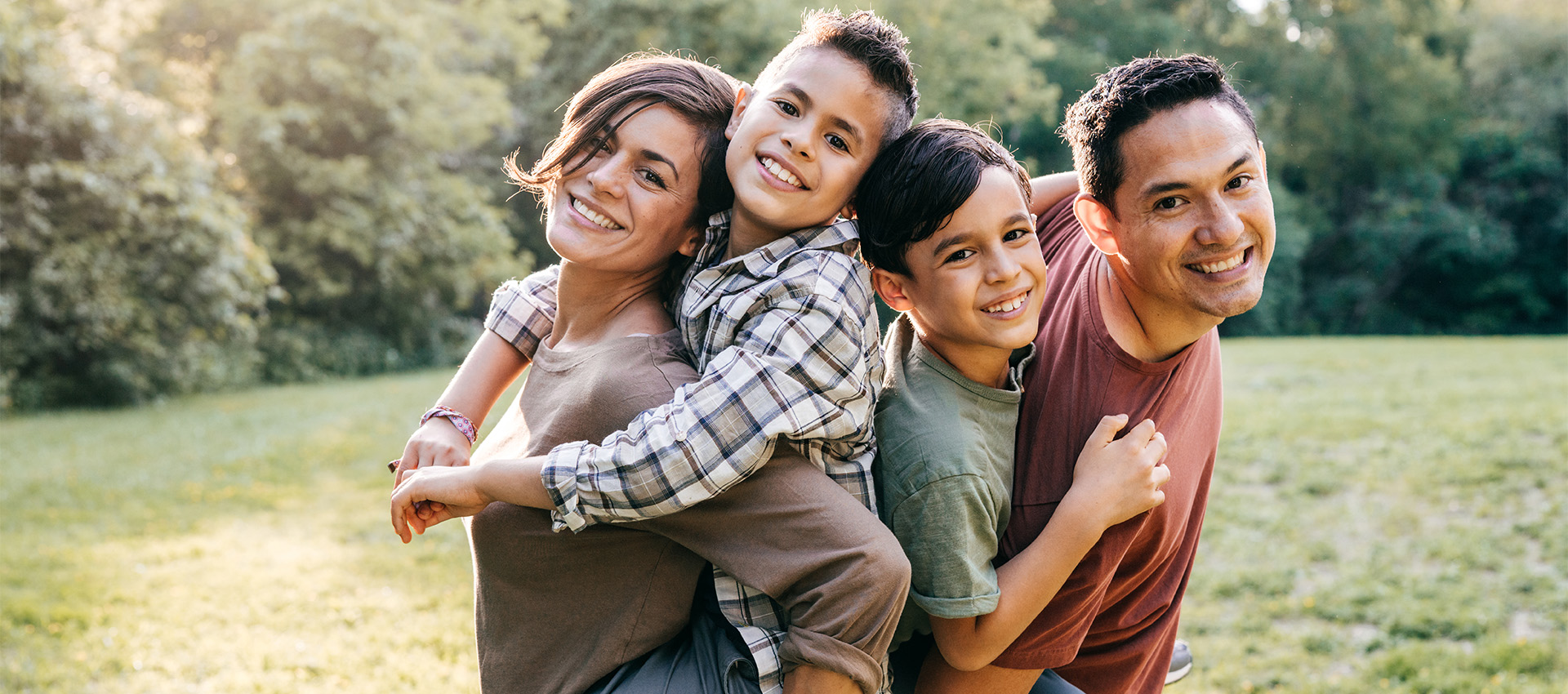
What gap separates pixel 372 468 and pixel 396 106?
1277 centimetres

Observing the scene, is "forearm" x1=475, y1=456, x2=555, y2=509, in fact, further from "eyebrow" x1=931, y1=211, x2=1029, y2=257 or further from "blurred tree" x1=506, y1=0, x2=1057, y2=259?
"blurred tree" x1=506, y1=0, x2=1057, y2=259

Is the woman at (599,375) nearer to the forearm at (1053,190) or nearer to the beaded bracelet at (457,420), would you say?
the beaded bracelet at (457,420)

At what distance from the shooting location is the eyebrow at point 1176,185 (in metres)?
2.44

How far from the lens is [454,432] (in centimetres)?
265

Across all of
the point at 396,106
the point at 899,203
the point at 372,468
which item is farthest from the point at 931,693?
the point at 396,106

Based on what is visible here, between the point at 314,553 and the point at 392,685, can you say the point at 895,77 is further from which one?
the point at 314,553

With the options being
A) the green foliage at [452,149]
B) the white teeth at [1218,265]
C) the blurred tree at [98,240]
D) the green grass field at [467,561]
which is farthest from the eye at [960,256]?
the blurred tree at [98,240]

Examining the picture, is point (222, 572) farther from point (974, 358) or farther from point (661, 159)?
point (974, 358)

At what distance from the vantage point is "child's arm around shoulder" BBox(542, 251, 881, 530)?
195 centimetres

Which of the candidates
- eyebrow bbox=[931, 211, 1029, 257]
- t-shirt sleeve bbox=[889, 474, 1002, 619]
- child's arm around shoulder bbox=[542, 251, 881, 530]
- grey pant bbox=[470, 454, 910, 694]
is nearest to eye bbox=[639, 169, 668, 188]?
child's arm around shoulder bbox=[542, 251, 881, 530]

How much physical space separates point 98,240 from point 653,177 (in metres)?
16.3

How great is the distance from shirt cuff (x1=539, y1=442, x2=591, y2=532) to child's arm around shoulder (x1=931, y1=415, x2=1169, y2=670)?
79 centimetres

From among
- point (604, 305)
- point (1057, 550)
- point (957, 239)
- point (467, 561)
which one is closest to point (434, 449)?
point (604, 305)

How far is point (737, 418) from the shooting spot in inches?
76.8
